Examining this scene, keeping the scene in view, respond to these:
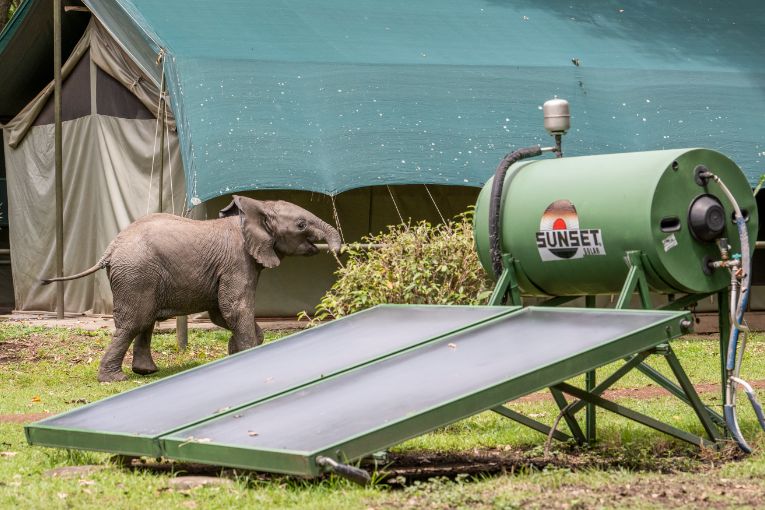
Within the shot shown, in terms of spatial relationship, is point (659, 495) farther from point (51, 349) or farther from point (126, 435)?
point (51, 349)

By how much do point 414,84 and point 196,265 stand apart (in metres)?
4.32

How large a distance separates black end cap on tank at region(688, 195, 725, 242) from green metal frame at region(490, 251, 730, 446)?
1.18ft

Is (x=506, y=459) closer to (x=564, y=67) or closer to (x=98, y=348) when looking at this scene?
(x=98, y=348)

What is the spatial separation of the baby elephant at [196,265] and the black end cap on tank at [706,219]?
5.18 m

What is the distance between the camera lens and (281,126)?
46.0 ft

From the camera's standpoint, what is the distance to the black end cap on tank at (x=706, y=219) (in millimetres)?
7219

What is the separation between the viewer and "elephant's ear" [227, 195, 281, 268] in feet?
38.9

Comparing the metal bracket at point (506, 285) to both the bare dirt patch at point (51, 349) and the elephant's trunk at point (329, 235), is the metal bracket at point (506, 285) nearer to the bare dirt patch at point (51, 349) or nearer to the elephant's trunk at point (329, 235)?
the elephant's trunk at point (329, 235)

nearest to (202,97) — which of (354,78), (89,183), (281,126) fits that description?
(281,126)

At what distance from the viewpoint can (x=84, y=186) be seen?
56.8 feet

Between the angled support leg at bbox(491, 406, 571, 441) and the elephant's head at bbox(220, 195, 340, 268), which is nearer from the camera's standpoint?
the angled support leg at bbox(491, 406, 571, 441)

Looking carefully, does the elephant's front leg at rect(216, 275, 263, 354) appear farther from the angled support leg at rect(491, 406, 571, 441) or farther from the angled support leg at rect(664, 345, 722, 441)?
the angled support leg at rect(664, 345, 722, 441)

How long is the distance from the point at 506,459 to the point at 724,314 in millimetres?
1514

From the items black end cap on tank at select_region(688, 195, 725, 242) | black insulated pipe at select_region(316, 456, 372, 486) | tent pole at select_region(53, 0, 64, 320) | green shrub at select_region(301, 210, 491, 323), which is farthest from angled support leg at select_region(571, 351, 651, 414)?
tent pole at select_region(53, 0, 64, 320)
